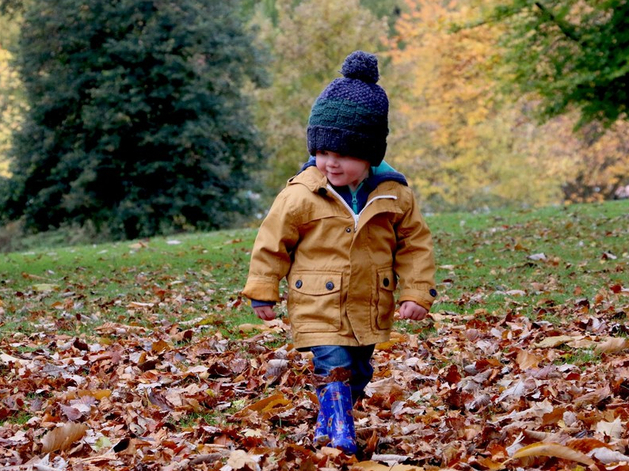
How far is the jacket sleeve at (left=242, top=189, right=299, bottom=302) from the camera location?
385 centimetres

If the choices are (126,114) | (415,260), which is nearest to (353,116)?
(415,260)

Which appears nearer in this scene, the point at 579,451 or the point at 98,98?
the point at 579,451

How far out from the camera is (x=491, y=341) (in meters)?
6.10

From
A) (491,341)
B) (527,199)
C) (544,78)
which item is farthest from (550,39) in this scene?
(527,199)

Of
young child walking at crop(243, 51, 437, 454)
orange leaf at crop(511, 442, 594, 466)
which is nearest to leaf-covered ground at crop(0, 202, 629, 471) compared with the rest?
orange leaf at crop(511, 442, 594, 466)

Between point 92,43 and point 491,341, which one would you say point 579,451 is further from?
point 92,43

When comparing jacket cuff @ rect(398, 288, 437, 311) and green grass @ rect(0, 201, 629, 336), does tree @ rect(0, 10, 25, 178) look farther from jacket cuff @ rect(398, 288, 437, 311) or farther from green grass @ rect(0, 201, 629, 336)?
jacket cuff @ rect(398, 288, 437, 311)

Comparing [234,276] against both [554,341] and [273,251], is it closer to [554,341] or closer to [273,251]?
[554,341]

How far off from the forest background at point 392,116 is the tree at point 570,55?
0.04 m

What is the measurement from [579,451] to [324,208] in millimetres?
1467

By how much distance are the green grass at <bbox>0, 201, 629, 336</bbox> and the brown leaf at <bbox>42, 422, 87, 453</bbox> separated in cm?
280

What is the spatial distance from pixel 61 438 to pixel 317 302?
1.39m

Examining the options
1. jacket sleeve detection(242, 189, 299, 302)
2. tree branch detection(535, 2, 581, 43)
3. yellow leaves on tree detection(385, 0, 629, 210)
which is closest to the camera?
jacket sleeve detection(242, 189, 299, 302)

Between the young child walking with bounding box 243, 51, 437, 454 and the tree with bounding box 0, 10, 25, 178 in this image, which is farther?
the tree with bounding box 0, 10, 25, 178
